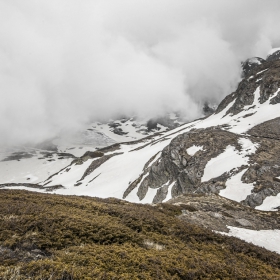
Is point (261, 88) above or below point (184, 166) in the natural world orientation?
above

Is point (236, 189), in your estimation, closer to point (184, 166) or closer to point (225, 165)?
point (225, 165)

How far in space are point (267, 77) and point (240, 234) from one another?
94.8m

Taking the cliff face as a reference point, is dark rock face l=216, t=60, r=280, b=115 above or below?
above

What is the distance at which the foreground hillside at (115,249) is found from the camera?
6.85 metres

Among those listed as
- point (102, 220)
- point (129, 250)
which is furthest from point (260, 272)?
point (102, 220)

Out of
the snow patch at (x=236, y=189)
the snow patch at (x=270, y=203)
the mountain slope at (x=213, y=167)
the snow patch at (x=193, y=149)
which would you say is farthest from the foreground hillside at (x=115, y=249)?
→ the snow patch at (x=193, y=149)

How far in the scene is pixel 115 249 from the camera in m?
8.55

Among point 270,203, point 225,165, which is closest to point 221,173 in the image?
point 225,165

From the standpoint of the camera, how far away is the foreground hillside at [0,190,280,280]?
6.85 metres

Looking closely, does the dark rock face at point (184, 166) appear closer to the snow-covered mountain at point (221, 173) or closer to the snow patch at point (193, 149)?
the snow-covered mountain at point (221, 173)

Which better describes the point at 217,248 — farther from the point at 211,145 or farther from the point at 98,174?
the point at 98,174

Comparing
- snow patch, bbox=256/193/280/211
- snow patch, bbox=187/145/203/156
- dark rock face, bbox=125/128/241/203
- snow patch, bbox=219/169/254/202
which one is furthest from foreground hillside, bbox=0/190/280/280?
snow patch, bbox=187/145/203/156

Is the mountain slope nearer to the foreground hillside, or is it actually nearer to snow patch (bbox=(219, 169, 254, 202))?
snow patch (bbox=(219, 169, 254, 202))

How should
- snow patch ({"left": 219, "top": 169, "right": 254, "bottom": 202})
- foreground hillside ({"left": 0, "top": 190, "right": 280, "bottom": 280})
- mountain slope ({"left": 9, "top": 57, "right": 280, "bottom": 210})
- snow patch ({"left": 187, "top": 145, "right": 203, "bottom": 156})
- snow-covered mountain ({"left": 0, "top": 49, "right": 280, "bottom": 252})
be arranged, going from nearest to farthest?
foreground hillside ({"left": 0, "top": 190, "right": 280, "bottom": 280})
snow-covered mountain ({"left": 0, "top": 49, "right": 280, "bottom": 252})
snow patch ({"left": 219, "top": 169, "right": 254, "bottom": 202})
mountain slope ({"left": 9, "top": 57, "right": 280, "bottom": 210})
snow patch ({"left": 187, "top": 145, "right": 203, "bottom": 156})
